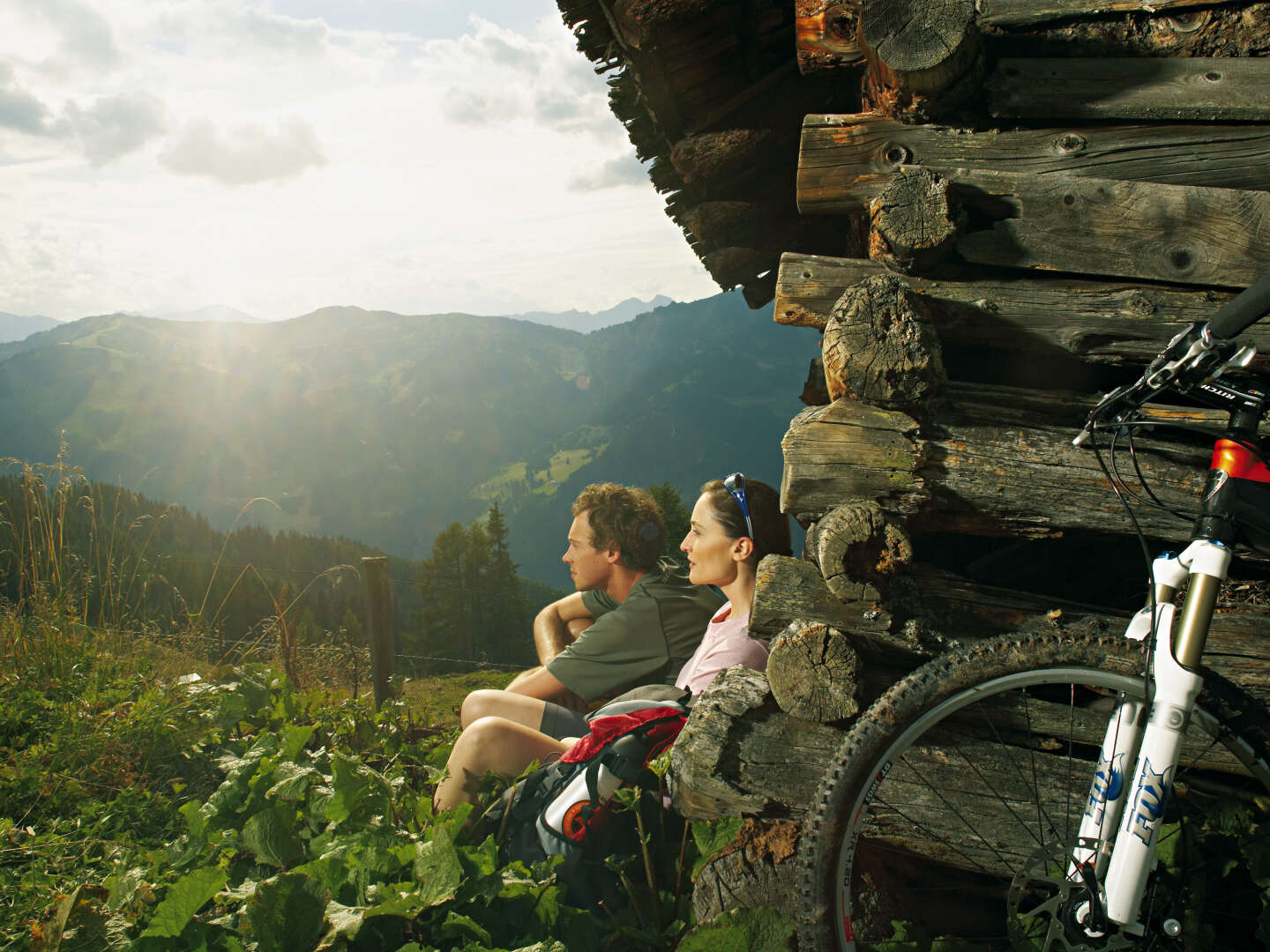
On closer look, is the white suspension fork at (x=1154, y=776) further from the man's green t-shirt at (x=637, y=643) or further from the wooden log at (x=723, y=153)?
the wooden log at (x=723, y=153)

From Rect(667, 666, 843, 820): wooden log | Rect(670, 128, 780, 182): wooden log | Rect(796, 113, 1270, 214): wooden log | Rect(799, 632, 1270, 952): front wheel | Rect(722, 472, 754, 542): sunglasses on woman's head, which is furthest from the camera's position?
Rect(670, 128, 780, 182): wooden log

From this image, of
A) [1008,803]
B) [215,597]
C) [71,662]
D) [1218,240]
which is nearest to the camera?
[1008,803]

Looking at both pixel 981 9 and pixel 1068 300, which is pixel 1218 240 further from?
pixel 981 9

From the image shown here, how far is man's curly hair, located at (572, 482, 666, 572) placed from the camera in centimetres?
388

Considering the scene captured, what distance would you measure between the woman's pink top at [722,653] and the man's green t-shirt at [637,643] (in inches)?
12.7

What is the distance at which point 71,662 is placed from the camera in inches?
172

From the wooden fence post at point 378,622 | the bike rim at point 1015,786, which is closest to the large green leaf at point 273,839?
the bike rim at point 1015,786

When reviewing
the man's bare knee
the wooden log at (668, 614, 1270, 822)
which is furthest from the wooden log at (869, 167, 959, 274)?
the man's bare knee

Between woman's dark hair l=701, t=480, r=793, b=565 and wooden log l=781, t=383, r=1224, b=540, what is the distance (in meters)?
0.81

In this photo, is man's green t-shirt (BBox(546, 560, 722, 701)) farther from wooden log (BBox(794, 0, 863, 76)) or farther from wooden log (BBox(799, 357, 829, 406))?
wooden log (BBox(794, 0, 863, 76))

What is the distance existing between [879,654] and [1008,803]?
530mm

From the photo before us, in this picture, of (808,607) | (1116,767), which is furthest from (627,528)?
(1116,767)

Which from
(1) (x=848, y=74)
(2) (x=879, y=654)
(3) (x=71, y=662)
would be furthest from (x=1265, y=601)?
(3) (x=71, y=662)

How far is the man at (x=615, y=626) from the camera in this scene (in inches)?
135
